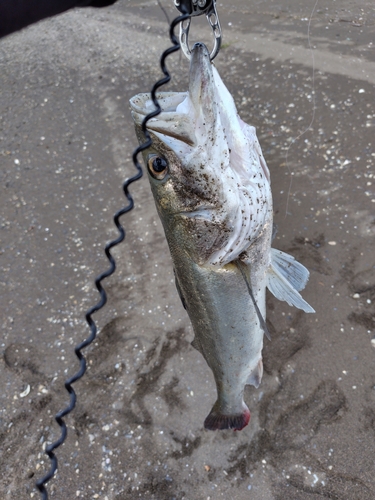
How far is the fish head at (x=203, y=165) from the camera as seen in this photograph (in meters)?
1.59

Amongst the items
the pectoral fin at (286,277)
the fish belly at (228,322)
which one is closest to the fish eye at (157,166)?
the fish belly at (228,322)

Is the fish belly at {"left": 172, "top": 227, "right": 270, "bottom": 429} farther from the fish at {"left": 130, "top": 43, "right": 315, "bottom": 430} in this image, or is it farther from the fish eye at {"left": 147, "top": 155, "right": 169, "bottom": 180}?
the fish eye at {"left": 147, "top": 155, "right": 169, "bottom": 180}

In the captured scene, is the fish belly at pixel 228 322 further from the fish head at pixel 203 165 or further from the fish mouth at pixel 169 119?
the fish mouth at pixel 169 119

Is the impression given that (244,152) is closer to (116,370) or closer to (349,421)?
(349,421)

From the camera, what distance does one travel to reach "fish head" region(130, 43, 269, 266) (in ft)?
5.23

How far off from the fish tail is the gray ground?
0.47m

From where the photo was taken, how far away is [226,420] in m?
2.42

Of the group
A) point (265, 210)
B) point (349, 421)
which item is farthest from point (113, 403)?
point (265, 210)

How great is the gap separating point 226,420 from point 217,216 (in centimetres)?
137

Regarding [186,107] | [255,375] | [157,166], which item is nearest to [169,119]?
[186,107]

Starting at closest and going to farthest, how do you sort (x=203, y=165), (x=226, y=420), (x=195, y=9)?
(x=195, y=9) < (x=203, y=165) < (x=226, y=420)

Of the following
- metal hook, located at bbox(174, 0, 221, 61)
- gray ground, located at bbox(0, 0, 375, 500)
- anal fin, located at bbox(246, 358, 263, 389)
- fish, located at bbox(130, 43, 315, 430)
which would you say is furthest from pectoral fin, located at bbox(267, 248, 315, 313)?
metal hook, located at bbox(174, 0, 221, 61)

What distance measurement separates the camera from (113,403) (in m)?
3.11

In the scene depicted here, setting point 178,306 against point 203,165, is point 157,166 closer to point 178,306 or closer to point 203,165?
point 203,165
